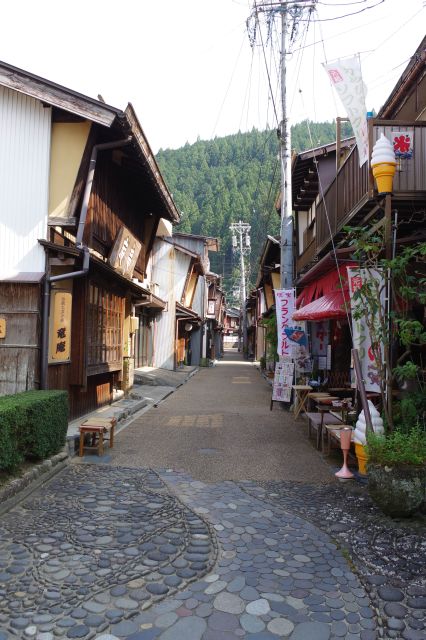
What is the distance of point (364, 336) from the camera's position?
7.48 m

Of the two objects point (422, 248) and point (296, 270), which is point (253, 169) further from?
point (422, 248)

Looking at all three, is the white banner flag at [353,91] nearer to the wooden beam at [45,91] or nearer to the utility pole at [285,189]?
the wooden beam at [45,91]

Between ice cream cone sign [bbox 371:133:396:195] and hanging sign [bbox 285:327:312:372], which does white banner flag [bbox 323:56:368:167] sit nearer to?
ice cream cone sign [bbox 371:133:396:195]

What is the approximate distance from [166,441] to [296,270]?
1183 centimetres

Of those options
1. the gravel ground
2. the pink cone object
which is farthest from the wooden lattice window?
the pink cone object

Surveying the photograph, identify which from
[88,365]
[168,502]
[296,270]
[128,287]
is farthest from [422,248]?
[296,270]

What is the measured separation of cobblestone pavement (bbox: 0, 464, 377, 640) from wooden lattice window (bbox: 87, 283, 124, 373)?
5223 millimetres

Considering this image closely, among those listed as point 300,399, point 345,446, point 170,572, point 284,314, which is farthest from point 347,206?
point 170,572

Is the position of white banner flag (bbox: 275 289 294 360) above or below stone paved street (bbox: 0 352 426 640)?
above

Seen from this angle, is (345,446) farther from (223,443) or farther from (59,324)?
(59,324)

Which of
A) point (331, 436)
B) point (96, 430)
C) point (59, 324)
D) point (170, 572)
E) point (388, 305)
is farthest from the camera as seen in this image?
point (59, 324)

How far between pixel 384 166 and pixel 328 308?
3.53m

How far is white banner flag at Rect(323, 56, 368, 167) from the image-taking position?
7852 millimetres

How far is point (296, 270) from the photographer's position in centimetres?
2039
